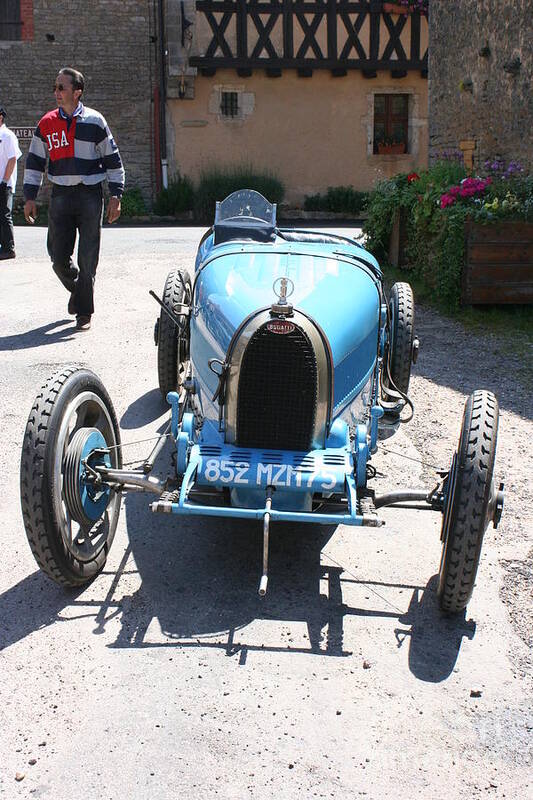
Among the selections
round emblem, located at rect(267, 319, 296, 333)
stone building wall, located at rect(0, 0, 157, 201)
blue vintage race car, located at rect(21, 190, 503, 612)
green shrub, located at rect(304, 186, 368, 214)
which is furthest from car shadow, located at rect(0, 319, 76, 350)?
stone building wall, located at rect(0, 0, 157, 201)

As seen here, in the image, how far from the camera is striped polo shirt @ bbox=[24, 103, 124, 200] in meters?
6.68

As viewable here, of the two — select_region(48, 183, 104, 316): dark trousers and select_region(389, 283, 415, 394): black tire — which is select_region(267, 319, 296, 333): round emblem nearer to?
select_region(389, 283, 415, 394): black tire

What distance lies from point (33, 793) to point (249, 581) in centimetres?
128

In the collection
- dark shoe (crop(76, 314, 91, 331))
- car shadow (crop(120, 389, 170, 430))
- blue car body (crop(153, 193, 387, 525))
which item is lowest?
car shadow (crop(120, 389, 170, 430))

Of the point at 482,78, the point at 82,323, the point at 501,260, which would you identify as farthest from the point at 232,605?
the point at 482,78

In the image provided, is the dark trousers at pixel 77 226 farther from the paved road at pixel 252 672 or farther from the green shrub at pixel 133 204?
the green shrub at pixel 133 204

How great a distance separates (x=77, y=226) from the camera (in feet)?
23.0

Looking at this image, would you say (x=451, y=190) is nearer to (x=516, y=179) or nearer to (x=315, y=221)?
(x=516, y=179)

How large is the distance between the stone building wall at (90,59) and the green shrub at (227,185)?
2.29 m

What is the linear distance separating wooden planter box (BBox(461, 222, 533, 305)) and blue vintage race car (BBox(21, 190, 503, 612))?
438 cm

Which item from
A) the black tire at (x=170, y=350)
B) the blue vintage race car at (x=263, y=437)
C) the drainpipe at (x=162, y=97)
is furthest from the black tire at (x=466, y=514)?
the drainpipe at (x=162, y=97)

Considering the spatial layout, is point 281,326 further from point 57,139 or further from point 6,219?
point 6,219

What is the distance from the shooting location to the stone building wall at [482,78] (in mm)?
10094

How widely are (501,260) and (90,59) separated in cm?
1518
